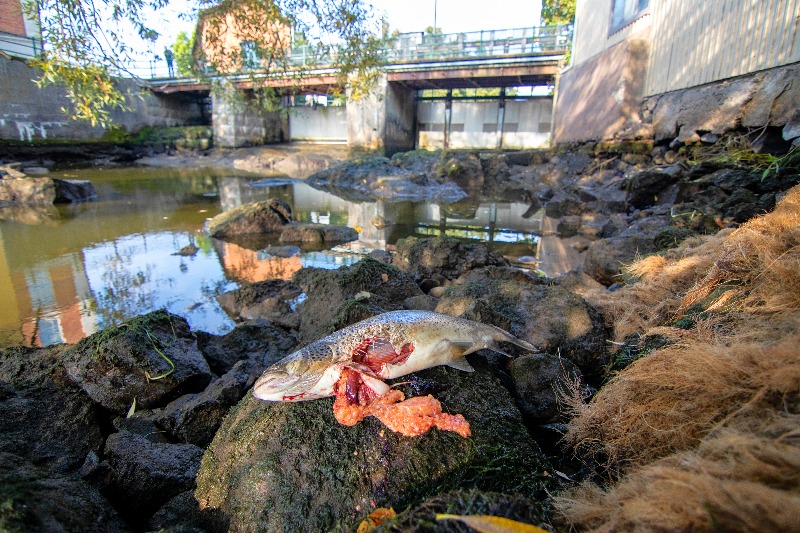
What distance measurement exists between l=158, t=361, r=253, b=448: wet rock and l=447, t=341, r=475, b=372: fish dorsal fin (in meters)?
1.69

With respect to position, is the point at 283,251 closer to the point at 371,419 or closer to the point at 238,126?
the point at 371,419

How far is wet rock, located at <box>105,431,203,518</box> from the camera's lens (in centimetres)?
226

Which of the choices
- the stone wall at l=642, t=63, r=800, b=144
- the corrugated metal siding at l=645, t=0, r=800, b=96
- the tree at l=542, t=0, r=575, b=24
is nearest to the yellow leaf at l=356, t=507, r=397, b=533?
the stone wall at l=642, t=63, r=800, b=144

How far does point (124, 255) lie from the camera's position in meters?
8.27

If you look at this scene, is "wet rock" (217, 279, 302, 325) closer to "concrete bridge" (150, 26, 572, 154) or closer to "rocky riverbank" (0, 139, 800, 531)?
"rocky riverbank" (0, 139, 800, 531)

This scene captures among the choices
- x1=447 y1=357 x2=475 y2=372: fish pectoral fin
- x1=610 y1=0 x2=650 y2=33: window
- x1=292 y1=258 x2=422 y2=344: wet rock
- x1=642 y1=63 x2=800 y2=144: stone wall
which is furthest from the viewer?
x1=610 y1=0 x2=650 y2=33: window

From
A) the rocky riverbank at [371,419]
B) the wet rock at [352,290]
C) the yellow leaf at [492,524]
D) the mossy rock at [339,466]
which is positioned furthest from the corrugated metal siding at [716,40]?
the yellow leaf at [492,524]

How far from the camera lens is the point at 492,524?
137 cm

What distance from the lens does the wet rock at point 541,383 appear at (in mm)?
2670

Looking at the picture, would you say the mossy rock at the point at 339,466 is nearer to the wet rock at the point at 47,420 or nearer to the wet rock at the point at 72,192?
the wet rock at the point at 47,420

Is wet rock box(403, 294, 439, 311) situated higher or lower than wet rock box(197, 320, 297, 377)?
higher

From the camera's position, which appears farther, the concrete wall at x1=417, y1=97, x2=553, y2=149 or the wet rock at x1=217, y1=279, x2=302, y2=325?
the concrete wall at x1=417, y1=97, x2=553, y2=149

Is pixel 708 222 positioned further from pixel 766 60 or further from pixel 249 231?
pixel 249 231

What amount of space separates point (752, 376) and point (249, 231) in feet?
32.3
